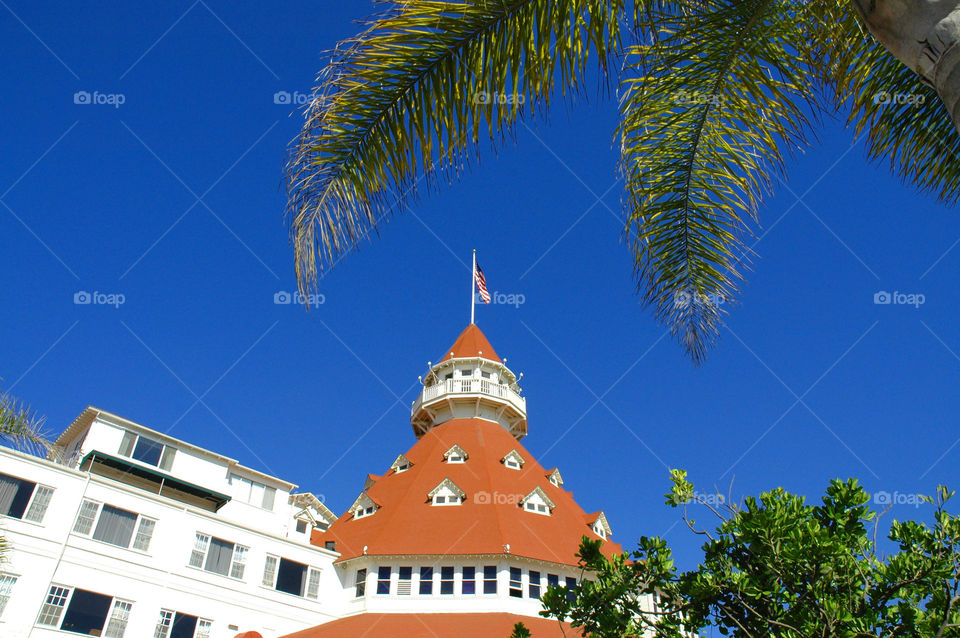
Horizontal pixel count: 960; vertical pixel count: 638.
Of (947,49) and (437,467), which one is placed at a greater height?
(437,467)

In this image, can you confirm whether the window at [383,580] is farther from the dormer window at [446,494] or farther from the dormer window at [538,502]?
the dormer window at [538,502]

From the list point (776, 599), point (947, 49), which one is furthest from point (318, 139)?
point (776, 599)

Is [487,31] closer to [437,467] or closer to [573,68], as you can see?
[573,68]

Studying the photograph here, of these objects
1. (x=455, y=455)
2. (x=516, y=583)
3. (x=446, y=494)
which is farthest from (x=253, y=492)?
(x=516, y=583)

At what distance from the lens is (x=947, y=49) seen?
3305mm

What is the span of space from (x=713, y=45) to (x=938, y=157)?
8.74 feet

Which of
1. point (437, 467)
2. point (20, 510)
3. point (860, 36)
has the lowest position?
point (860, 36)

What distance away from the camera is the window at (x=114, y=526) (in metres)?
24.2

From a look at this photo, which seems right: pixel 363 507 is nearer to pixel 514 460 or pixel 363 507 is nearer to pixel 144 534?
pixel 514 460

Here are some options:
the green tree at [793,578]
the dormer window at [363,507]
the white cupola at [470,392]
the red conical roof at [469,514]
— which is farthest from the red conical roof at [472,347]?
the green tree at [793,578]

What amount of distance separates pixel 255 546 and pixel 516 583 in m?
12.0

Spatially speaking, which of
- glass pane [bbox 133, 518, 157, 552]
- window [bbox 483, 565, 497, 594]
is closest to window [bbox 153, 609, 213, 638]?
glass pane [bbox 133, 518, 157, 552]

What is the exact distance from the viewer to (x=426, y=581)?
1085 inches

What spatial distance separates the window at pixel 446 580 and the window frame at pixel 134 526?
1201cm
